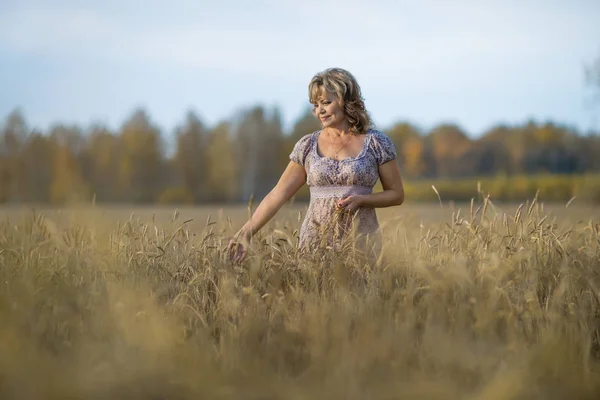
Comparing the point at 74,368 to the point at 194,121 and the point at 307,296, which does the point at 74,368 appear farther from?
the point at 194,121

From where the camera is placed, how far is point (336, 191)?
4.52 meters

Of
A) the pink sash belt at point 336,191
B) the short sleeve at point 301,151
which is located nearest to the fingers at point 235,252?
the pink sash belt at point 336,191

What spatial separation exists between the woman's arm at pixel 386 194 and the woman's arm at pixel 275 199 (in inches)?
19.0

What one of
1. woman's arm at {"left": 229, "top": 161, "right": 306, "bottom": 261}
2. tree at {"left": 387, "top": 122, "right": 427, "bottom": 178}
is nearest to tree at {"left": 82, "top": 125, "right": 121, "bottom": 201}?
tree at {"left": 387, "top": 122, "right": 427, "bottom": 178}

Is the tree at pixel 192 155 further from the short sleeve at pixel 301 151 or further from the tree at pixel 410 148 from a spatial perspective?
the short sleeve at pixel 301 151

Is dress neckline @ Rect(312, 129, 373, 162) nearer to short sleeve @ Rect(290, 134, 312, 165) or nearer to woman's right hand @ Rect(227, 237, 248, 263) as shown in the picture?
short sleeve @ Rect(290, 134, 312, 165)

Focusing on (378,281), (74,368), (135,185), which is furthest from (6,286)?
(135,185)

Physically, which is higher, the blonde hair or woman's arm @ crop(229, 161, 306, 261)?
the blonde hair

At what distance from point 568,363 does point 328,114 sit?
91.9 inches

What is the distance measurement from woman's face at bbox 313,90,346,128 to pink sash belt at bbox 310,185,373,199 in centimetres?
41

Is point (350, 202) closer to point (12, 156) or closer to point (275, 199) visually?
point (275, 199)

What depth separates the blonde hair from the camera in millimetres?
4402

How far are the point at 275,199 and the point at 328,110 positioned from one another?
2.17 feet

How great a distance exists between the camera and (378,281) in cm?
339
